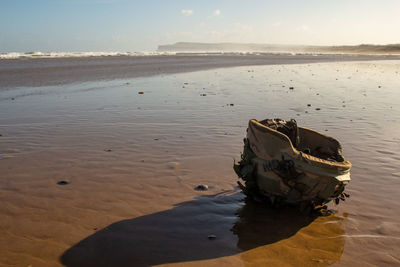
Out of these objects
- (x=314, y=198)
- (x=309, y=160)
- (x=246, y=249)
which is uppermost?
(x=309, y=160)

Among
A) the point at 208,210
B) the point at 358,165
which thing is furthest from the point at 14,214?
the point at 358,165

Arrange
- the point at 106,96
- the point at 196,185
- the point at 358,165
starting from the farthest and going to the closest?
the point at 106,96
the point at 358,165
the point at 196,185

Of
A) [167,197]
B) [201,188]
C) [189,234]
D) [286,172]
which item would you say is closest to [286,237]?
[286,172]

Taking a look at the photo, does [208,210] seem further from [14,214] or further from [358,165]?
[358,165]

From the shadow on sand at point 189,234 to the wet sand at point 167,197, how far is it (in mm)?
11

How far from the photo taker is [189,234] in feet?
11.5

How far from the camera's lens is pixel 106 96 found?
12117mm

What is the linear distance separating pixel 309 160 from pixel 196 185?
5.74 ft

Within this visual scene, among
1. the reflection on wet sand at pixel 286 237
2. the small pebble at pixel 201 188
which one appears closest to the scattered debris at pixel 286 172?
the reflection on wet sand at pixel 286 237

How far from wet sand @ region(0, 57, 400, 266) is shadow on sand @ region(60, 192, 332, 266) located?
0.04ft

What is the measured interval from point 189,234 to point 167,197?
90 cm

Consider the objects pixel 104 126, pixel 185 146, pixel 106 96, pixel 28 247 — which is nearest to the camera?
pixel 28 247

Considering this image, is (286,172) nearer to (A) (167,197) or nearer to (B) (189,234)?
(B) (189,234)

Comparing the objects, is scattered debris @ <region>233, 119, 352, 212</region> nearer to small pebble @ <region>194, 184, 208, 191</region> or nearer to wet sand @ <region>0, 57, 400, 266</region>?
wet sand @ <region>0, 57, 400, 266</region>
